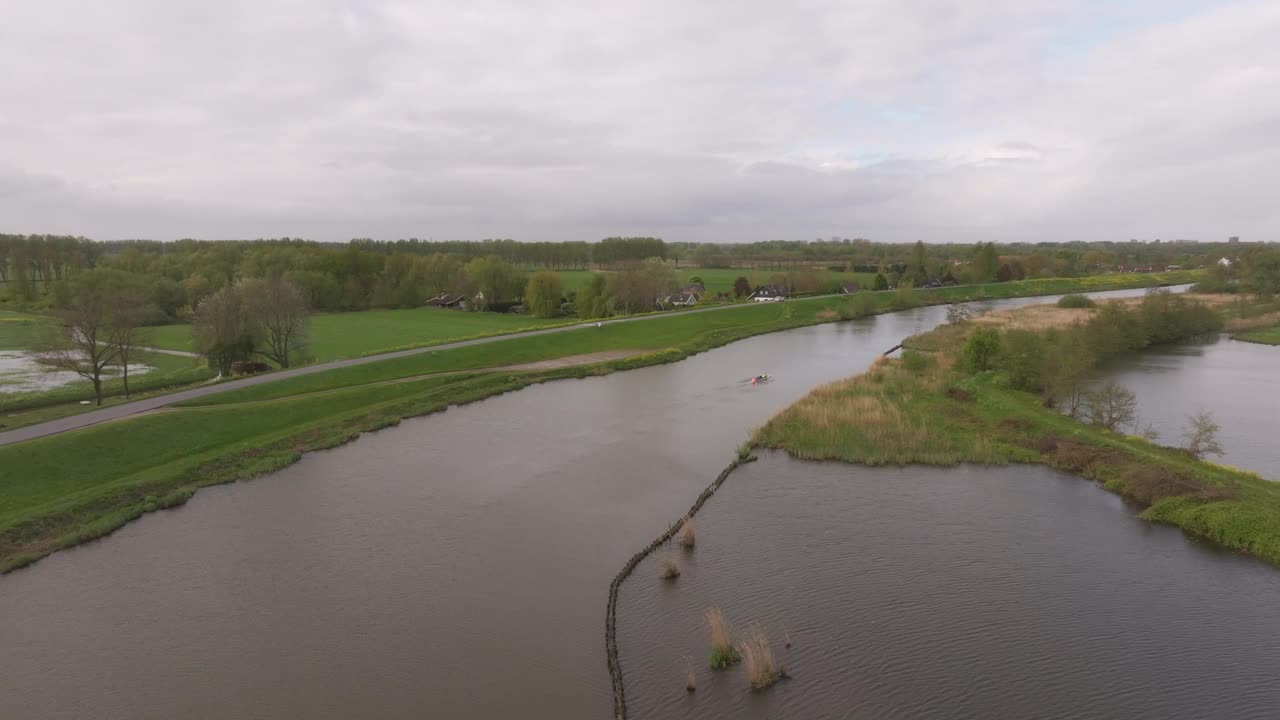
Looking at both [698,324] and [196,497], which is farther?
[698,324]

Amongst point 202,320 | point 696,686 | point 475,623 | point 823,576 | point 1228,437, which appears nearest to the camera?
point 696,686

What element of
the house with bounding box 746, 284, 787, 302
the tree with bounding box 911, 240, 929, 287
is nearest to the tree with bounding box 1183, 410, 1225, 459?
the house with bounding box 746, 284, 787, 302

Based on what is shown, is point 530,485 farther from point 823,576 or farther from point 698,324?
point 698,324

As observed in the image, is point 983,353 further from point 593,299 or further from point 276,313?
point 593,299

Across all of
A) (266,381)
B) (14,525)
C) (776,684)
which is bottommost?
(776,684)

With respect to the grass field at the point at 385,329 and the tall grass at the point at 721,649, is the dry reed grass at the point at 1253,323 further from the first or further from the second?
the tall grass at the point at 721,649

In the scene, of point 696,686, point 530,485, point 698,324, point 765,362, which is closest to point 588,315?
point 698,324

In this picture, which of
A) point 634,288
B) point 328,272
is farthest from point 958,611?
point 328,272
